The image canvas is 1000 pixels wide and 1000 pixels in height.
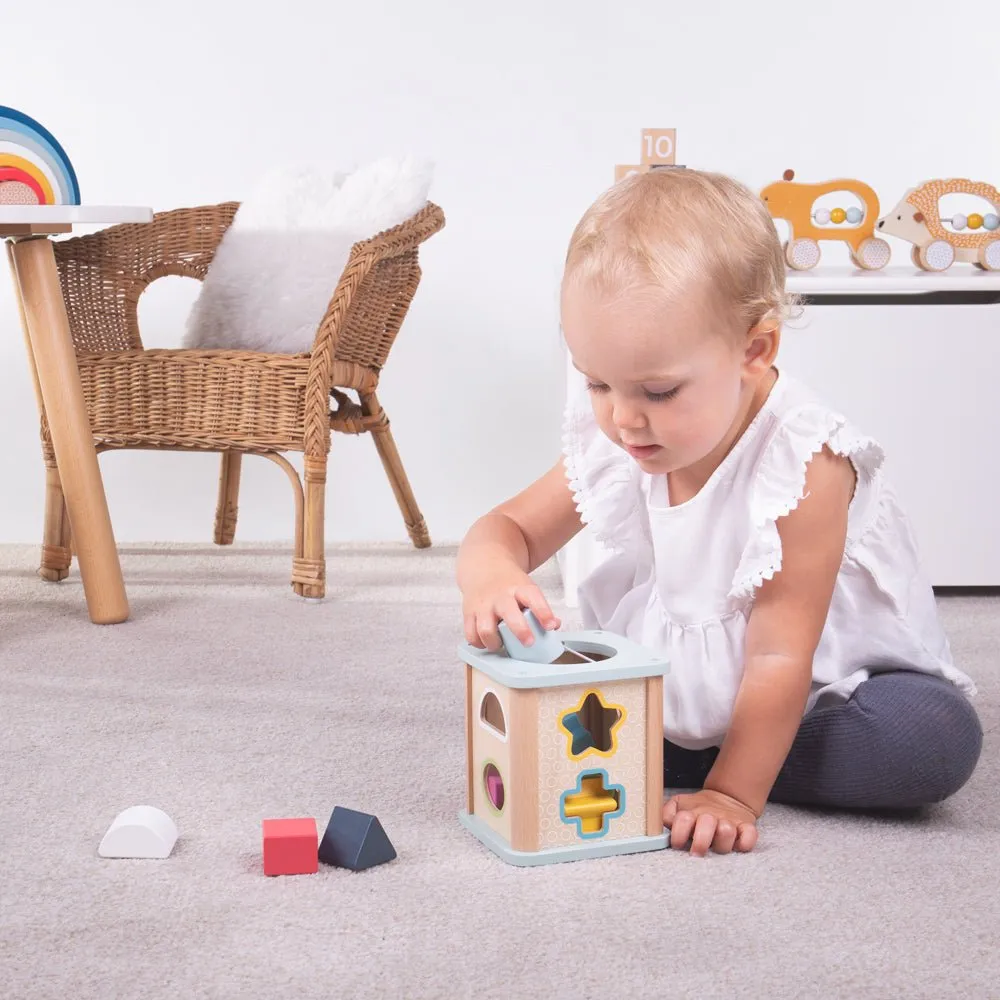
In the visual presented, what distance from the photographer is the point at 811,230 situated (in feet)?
6.55

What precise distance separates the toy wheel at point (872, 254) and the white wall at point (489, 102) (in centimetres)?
49

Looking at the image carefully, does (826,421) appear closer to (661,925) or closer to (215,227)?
(661,925)

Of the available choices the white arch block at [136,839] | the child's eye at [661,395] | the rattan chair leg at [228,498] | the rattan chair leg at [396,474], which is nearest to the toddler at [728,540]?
the child's eye at [661,395]

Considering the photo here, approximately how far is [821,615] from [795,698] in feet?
0.21

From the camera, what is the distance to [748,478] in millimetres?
1004

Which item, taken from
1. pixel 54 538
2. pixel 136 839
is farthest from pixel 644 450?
pixel 54 538

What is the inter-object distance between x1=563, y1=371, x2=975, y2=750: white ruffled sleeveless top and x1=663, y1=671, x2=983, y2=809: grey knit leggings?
4 centimetres

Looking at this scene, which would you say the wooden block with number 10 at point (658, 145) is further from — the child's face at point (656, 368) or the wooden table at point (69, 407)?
the child's face at point (656, 368)

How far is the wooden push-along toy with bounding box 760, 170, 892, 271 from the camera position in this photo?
1.99 metres

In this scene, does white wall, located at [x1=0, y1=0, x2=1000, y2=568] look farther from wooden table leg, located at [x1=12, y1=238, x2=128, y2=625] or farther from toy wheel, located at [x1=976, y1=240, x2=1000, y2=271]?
wooden table leg, located at [x1=12, y1=238, x2=128, y2=625]

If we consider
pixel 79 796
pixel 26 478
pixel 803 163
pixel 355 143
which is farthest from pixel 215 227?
pixel 79 796

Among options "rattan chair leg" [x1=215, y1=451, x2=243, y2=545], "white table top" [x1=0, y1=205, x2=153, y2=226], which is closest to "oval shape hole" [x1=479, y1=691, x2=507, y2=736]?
"white table top" [x1=0, y1=205, x2=153, y2=226]

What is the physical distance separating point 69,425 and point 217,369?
0.91 feet

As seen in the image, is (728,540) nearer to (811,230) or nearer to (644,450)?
(644,450)
